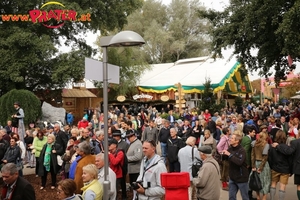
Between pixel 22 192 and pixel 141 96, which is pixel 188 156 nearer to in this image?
pixel 22 192

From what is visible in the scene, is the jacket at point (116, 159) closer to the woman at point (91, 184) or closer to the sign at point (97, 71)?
the woman at point (91, 184)

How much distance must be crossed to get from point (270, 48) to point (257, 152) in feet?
30.8

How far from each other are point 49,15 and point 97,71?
74.7ft

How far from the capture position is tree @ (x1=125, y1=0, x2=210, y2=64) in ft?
171

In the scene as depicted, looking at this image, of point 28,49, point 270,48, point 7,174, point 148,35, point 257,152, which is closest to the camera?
point 7,174

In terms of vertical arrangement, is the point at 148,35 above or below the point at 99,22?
above

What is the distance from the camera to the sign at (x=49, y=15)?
25.4 meters

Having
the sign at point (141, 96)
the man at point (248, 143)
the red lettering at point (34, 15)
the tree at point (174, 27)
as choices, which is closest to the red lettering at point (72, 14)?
the red lettering at point (34, 15)

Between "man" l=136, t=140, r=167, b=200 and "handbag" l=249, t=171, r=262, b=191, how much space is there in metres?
3.45

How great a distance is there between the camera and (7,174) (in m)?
4.80

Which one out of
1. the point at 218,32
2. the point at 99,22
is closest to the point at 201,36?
the point at 99,22

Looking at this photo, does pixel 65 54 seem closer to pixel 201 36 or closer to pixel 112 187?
pixel 112 187

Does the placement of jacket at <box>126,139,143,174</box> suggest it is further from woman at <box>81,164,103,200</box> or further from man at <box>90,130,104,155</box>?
woman at <box>81,164,103,200</box>

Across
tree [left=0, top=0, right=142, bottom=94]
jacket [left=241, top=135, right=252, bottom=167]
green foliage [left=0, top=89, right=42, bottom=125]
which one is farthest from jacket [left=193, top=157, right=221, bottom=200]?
tree [left=0, top=0, right=142, bottom=94]
